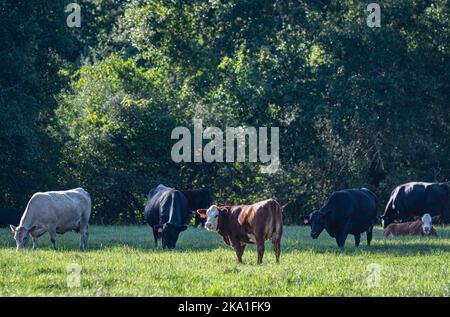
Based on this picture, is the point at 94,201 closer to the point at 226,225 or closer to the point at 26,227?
the point at 26,227

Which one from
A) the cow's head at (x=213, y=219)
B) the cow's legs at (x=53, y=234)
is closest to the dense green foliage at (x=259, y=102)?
the cow's legs at (x=53, y=234)

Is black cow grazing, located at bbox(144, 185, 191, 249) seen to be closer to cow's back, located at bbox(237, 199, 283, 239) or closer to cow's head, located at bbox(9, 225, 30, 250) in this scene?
cow's head, located at bbox(9, 225, 30, 250)

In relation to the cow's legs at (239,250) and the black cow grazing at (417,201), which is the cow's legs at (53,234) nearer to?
the cow's legs at (239,250)

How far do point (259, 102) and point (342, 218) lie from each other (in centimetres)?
1409

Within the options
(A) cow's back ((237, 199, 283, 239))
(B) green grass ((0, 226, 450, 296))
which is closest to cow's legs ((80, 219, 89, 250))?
(B) green grass ((0, 226, 450, 296))

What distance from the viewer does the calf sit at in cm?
2802

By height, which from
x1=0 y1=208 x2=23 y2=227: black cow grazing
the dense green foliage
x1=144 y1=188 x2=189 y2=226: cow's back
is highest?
the dense green foliage

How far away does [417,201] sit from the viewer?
31.5 metres

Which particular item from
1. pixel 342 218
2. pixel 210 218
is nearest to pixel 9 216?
pixel 342 218

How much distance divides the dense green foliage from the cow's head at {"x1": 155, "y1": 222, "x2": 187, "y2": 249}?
12240mm

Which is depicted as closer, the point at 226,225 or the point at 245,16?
the point at 226,225

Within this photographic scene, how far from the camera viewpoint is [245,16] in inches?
1586

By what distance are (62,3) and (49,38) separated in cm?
121
